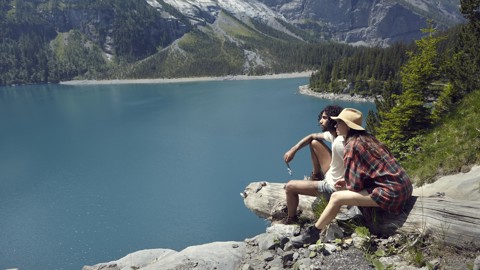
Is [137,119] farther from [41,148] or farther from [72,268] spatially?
[72,268]

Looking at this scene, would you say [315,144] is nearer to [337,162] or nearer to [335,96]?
[337,162]

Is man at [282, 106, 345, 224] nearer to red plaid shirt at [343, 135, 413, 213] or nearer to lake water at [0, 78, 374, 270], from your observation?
red plaid shirt at [343, 135, 413, 213]

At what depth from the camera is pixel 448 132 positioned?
39.3ft

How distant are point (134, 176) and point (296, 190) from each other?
1589 inches

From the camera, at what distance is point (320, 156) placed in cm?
794

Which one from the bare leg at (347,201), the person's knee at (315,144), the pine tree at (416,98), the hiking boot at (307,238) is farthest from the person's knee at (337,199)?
Answer: the pine tree at (416,98)

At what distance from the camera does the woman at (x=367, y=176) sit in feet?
18.6

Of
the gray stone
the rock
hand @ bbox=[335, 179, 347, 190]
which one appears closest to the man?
hand @ bbox=[335, 179, 347, 190]

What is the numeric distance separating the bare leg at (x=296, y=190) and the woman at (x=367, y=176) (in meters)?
0.92

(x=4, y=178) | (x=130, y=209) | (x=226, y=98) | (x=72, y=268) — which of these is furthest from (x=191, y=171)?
(x=226, y=98)

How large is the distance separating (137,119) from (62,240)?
56017 mm

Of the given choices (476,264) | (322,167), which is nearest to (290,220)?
(322,167)

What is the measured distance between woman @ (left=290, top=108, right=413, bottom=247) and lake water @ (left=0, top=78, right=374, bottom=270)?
21.9 meters

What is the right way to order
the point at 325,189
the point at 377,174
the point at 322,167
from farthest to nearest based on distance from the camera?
the point at 322,167 → the point at 325,189 → the point at 377,174
